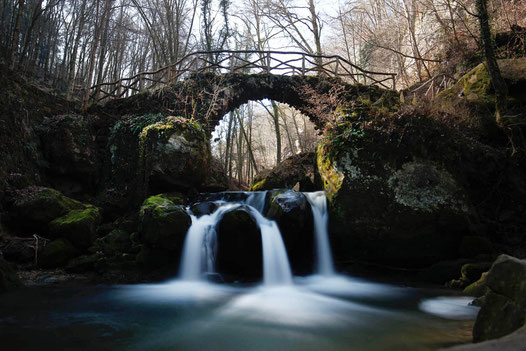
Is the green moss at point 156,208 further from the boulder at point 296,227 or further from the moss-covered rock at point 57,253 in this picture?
the boulder at point 296,227

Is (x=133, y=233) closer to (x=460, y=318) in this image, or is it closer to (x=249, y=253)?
(x=249, y=253)

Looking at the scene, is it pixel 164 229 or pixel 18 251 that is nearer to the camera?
pixel 18 251

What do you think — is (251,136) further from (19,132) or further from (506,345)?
(506,345)

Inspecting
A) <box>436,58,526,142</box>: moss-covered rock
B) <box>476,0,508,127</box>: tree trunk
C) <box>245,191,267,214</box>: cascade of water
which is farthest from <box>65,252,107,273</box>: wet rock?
<box>476,0,508,127</box>: tree trunk

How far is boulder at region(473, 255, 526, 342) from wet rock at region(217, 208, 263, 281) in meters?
4.25

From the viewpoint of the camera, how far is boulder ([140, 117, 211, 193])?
7.99 meters

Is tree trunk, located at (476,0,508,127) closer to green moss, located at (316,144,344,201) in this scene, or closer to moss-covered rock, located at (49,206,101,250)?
green moss, located at (316,144,344,201)

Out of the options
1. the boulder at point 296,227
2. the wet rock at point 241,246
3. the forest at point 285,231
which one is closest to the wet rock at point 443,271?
the forest at point 285,231

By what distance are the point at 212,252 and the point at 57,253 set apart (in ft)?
10.1

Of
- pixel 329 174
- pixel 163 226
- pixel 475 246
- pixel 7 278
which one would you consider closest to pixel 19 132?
pixel 7 278

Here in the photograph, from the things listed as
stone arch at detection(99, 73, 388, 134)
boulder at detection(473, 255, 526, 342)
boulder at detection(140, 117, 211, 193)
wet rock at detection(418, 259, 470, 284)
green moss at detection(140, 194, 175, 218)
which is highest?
stone arch at detection(99, 73, 388, 134)

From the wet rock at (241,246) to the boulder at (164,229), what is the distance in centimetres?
91

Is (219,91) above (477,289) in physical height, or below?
above

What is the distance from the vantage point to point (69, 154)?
27.1 ft
